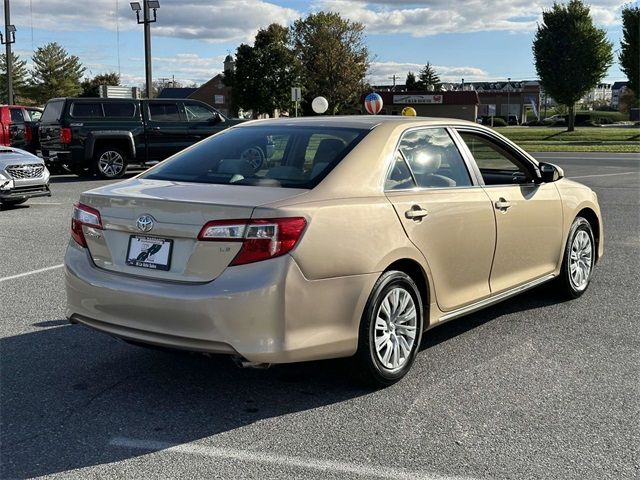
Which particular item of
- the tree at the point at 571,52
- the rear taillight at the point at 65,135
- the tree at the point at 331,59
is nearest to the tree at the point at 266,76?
the tree at the point at 331,59

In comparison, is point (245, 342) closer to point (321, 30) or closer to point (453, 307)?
point (453, 307)

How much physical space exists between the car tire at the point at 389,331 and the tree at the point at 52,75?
78612mm

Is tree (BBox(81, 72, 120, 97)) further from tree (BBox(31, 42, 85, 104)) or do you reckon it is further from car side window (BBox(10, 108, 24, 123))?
car side window (BBox(10, 108, 24, 123))

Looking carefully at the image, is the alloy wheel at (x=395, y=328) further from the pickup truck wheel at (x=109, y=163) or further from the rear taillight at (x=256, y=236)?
the pickup truck wheel at (x=109, y=163)

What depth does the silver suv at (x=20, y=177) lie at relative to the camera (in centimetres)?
1210

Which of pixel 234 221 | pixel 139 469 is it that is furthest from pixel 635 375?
pixel 139 469

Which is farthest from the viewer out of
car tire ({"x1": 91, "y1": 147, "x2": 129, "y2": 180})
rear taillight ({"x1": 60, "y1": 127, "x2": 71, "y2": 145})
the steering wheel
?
car tire ({"x1": 91, "y1": 147, "x2": 129, "y2": 180})

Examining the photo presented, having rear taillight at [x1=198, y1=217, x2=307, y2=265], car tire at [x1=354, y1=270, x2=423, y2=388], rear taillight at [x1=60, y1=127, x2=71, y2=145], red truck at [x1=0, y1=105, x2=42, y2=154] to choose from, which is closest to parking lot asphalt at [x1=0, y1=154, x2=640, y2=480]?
car tire at [x1=354, y1=270, x2=423, y2=388]

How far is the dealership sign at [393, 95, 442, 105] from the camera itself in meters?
81.4

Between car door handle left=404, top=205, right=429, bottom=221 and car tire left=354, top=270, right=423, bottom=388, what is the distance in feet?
1.16

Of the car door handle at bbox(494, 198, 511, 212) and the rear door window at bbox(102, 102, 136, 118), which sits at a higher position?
the rear door window at bbox(102, 102, 136, 118)

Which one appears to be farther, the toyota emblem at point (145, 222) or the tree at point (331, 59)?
the tree at point (331, 59)

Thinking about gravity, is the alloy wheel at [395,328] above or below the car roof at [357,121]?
below

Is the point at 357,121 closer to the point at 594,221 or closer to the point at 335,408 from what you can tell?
the point at 335,408
